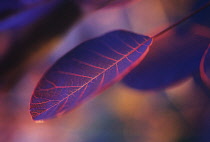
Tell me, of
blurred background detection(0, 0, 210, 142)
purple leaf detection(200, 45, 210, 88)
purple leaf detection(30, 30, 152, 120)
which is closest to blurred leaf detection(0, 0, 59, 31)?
blurred background detection(0, 0, 210, 142)

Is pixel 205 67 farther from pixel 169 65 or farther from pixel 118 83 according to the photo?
pixel 118 83

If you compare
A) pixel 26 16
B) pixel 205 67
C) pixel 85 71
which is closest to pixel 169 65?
pixel 205 67

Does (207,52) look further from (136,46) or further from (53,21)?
(53,21)

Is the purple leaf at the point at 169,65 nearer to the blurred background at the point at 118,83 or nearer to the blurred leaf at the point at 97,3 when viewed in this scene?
the blurred background at the point at 118,83

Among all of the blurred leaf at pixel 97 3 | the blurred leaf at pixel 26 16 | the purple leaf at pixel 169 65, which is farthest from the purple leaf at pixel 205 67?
the blurred leaf at pixel 26 16

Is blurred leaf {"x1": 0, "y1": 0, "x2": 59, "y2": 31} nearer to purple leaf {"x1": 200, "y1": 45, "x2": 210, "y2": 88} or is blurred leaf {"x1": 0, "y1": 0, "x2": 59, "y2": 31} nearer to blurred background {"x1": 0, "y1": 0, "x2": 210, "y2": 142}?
blurred background {"x1": 0, "y1": 0, "x2": 210, "y2": 142}

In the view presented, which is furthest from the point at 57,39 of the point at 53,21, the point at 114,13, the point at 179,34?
the point at 179,34

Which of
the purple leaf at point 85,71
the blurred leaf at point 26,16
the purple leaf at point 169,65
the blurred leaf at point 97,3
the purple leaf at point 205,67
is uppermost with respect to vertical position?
the blurred leaf at point 26,16
